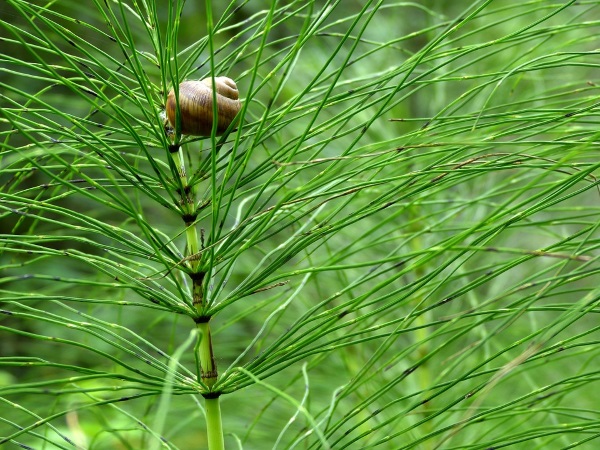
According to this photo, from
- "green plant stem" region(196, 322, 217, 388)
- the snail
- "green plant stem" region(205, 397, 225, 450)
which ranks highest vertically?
the snail

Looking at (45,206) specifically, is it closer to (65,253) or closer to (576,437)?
(65,253)

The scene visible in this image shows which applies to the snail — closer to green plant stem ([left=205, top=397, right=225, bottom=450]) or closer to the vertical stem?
the vertical stem

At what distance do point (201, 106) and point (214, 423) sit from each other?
43 cm

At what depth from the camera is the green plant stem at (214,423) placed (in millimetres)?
1169

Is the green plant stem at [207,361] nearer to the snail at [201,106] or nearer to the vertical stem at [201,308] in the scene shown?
the vertical stem at [201,308]

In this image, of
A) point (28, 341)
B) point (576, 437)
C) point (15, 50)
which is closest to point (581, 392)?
point (576, 437)

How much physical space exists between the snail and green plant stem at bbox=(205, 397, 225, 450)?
0.37 metres

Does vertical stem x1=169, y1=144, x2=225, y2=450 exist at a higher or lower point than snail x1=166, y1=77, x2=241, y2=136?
lower

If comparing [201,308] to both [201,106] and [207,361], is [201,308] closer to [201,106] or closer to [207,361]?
[207,361]

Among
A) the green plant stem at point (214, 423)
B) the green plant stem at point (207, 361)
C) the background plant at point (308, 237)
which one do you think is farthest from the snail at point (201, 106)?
the green plant stem at point (214, 423)

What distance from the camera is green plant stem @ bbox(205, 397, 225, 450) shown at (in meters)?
1.17

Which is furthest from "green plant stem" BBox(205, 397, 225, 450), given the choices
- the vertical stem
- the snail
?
the snail

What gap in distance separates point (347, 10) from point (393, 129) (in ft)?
3.56

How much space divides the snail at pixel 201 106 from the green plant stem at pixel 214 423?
370mm
